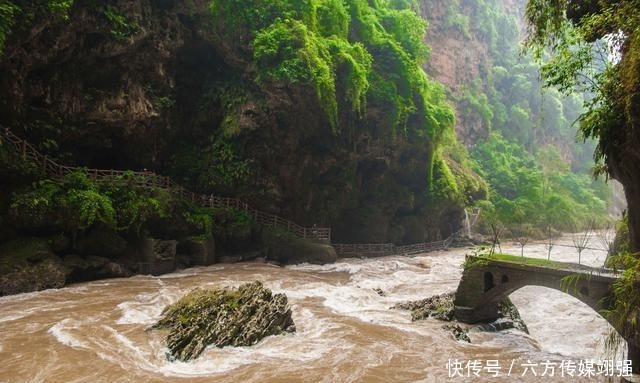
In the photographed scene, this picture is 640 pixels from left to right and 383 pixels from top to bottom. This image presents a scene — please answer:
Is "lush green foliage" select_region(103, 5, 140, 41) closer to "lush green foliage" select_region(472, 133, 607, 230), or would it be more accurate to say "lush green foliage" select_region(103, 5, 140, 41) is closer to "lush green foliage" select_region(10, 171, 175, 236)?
"lush green foliage" select_region(10, 171, 175, 236)

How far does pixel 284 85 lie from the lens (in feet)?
79.6

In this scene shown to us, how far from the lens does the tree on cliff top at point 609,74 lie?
26.2ft

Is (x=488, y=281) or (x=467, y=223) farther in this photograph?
(x=467, y=223)

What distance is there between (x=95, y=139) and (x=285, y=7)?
509 inches

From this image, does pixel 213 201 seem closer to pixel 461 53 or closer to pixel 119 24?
pixel 119 24

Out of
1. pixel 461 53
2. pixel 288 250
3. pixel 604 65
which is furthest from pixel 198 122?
pixel 461 53

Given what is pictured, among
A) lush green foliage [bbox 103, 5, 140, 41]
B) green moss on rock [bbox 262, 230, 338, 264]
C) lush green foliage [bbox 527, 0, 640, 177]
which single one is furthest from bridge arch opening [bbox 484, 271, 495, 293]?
lush green foliage [bbox 103, 5, 140, 41]

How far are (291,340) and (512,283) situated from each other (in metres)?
6.92

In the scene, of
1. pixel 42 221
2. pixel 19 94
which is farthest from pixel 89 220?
pixel 19 94

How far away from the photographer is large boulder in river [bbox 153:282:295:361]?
412 inches

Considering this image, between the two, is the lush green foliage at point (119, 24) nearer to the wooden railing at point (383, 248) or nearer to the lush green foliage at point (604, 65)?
the wooden railing at point (383, 248)

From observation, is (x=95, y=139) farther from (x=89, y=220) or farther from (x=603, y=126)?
(x=603, y=126)

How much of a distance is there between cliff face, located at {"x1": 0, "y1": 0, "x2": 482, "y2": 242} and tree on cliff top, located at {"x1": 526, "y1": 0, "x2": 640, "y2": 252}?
15951 millimetres

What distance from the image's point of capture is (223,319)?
11.3m
